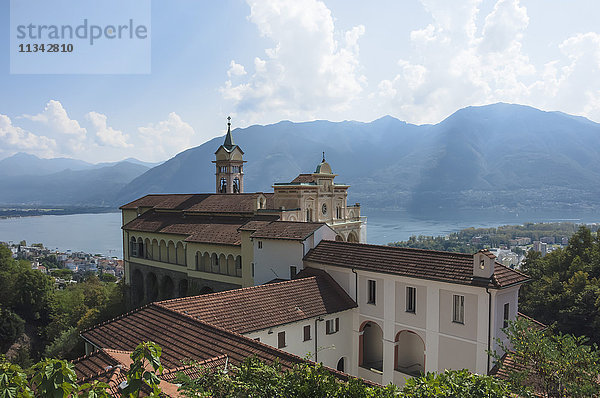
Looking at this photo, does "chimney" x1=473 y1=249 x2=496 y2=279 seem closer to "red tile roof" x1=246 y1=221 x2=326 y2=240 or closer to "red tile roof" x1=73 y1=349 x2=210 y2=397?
"red tile roof" x1=246 y1=221 x2=326 y2=240

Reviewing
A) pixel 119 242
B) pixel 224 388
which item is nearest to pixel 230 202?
pixel 224 388

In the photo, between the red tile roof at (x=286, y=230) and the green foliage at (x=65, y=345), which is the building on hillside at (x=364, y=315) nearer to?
the red tile roof at (x=286, y=230)

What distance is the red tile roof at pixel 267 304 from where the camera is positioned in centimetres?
1639

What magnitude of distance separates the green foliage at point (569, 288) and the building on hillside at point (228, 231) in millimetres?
14331

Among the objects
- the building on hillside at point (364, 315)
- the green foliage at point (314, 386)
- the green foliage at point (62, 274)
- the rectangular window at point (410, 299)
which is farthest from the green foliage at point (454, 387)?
the green foliage at point (62, 274)

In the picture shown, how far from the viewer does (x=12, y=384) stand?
4.74 metres

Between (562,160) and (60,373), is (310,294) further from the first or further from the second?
(562,160)

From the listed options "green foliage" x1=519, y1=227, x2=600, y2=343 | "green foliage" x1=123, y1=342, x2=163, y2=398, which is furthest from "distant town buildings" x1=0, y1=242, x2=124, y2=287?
"green foliage" x1=123, y1=342, x2=163, y2=398

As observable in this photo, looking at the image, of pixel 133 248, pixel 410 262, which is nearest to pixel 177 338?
pixel 410 262

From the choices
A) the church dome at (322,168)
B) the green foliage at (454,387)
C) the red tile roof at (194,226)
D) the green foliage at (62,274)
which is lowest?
the green foliage at (62,274)

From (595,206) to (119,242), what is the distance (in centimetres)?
18201

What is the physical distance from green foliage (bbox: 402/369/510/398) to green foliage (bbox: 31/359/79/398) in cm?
456

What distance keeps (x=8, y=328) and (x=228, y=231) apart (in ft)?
104

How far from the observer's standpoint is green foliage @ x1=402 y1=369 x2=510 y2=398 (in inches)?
253
